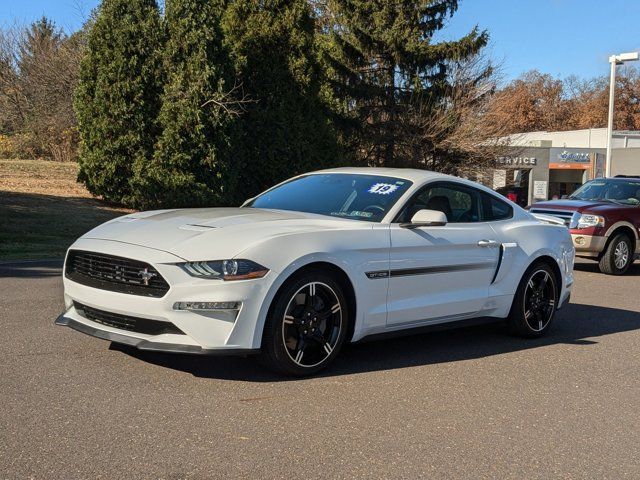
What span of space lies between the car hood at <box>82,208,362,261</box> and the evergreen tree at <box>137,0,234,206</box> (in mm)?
12574

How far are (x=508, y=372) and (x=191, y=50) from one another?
608 inches

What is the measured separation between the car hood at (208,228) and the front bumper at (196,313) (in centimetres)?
16

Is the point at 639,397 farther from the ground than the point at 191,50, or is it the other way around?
the point at 191,50

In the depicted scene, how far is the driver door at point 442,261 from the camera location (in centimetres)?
593

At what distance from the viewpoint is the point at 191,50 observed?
19.3 meters

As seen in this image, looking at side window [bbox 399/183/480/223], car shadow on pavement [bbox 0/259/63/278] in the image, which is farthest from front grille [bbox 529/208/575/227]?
car shadow on pavement [bbox 0/259/63/278]

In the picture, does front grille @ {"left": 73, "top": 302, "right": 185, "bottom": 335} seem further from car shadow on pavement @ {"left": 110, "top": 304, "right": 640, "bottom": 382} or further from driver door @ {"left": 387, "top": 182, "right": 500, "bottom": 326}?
driver door @ {"left": 387, "top": 182, "right": 500, "bottom": 326}

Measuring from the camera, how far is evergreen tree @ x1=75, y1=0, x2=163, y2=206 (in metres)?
18.9

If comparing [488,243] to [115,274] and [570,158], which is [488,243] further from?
[570,158]

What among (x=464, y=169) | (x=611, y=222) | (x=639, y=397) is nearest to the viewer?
(x=639, y=397)

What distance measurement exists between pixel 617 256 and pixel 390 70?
54.2 ft

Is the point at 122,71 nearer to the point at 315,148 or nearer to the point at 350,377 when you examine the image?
the point at 315,148

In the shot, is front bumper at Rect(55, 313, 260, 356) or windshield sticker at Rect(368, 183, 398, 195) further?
windshield sticker at Rect(368, 183, 398, 195)

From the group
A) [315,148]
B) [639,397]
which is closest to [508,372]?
[639,397]
